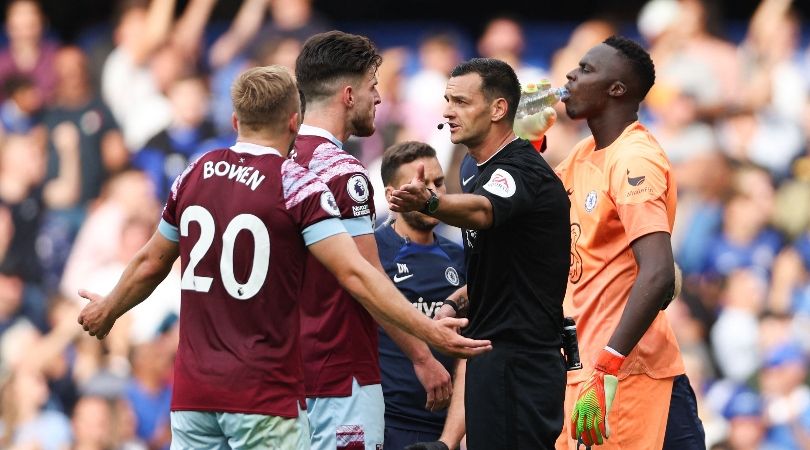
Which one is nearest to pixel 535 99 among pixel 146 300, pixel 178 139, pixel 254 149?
pixel 254 149

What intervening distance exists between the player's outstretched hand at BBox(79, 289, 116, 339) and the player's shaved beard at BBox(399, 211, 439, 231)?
1.93 meters

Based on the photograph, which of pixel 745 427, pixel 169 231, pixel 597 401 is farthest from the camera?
pixel 745 427

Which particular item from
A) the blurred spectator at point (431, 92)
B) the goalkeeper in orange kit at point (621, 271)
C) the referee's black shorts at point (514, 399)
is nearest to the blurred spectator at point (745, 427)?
the blurred spectator at point (431, 92)

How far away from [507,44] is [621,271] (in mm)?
7446

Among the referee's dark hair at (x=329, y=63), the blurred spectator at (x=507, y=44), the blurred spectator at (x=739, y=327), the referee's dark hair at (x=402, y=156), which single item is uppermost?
the blurred spectator at (x=507, y=44)

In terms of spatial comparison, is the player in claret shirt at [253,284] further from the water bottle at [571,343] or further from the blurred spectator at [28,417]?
the blurred spectator at [28,417]

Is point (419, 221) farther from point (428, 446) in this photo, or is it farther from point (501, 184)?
point (501, 184)

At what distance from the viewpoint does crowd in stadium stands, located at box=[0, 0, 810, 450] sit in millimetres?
12352

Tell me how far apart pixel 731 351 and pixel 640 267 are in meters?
6.90

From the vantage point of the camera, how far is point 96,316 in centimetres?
539

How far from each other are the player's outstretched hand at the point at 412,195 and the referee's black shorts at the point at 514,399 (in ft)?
2.77

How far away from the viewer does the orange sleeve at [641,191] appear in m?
5.88

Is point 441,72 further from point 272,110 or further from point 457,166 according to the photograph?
point 272,110

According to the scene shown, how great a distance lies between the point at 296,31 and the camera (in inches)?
516
